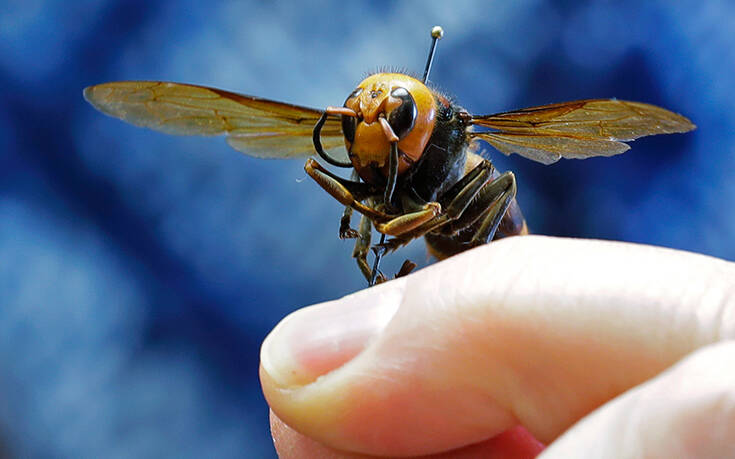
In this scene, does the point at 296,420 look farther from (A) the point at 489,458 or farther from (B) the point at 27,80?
(B) the point at 27,80

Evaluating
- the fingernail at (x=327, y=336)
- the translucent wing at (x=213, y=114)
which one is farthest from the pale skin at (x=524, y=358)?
the translucent wing at (x=213, y=114)

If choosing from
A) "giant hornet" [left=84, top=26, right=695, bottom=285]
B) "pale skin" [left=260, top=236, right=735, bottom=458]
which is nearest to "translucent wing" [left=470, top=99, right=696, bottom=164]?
"giant hornet" [left=84, top=26, right=695, bottom=285]

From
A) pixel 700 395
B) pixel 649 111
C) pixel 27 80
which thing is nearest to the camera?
pixel 700 395

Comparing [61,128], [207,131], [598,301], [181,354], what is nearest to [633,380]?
[598,301]

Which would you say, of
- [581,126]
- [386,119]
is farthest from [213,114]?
[581,126]

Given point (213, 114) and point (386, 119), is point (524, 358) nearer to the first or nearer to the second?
point (386, 119)

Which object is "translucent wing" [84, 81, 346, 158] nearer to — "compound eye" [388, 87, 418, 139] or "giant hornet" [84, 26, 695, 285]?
"giant hornet" [84, 26, 695, 285]
